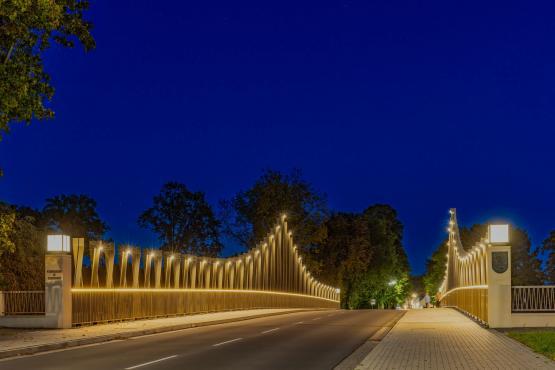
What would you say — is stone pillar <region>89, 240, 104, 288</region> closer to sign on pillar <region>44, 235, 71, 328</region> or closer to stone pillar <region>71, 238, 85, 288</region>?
stone pillar <region>71, 238, 85, 288</region>

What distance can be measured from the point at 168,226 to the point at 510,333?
259 ft

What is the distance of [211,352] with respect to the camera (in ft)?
58.5

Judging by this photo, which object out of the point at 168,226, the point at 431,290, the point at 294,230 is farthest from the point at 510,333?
the point at 431,290

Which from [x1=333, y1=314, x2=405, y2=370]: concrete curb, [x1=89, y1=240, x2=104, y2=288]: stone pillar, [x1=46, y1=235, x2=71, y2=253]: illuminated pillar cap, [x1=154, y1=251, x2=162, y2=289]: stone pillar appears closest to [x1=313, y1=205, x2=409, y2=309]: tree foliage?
[x1=154, y1=251, x2=162, y2=289]: stone pillar

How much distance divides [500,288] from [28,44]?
52.7 feet

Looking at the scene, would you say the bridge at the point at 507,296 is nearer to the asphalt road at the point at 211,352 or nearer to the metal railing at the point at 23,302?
the asphalt road at the point at 211,352

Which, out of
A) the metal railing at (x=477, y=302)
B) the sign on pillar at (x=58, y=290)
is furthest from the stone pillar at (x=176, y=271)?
the metal railing at (x=477, y=302)

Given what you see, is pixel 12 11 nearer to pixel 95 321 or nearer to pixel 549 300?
pixel 95 321

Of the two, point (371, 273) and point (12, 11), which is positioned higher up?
point (12, 11)

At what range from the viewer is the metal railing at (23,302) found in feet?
117

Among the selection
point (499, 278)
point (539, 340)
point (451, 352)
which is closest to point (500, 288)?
point (499, 278)

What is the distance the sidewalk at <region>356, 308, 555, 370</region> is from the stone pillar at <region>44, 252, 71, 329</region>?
10.4m

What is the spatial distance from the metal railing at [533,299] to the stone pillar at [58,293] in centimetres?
1442

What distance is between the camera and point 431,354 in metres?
16.8
